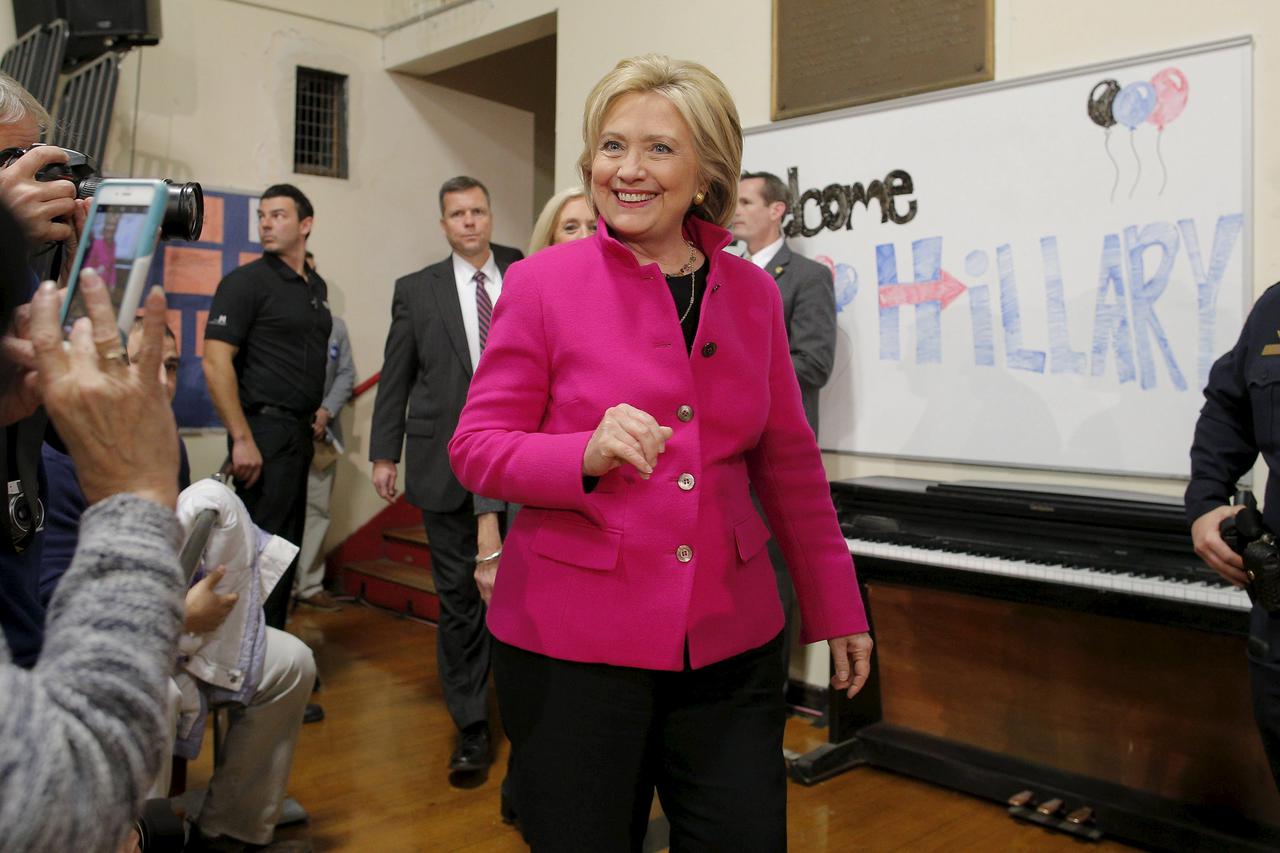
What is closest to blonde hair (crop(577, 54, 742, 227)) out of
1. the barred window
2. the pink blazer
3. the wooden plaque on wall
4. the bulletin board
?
the pink blazer

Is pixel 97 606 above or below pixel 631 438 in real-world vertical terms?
below

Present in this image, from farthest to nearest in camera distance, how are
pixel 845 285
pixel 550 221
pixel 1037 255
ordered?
pixel 845 285, pixel 1037 255, pixel 550 221

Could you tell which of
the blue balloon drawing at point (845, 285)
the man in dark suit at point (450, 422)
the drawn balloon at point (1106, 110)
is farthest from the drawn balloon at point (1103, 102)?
the man in dark suit at point (450, 422)

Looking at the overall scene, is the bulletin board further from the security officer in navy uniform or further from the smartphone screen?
the smartphone screen

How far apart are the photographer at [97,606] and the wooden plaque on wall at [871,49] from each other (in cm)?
304

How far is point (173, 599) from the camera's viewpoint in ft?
2.63

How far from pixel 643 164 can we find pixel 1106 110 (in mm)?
2122

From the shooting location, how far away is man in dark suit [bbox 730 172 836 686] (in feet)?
11.3

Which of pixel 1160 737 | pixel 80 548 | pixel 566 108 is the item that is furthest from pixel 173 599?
pixel 566 108

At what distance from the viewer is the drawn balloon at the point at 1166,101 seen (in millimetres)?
2848

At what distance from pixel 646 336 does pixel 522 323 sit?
159 mm

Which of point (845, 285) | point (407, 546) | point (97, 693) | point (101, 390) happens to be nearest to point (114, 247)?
point (101, 390)

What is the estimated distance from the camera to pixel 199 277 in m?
5.41

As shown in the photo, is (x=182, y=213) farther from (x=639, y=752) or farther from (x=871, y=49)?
(x=871, y=49)
